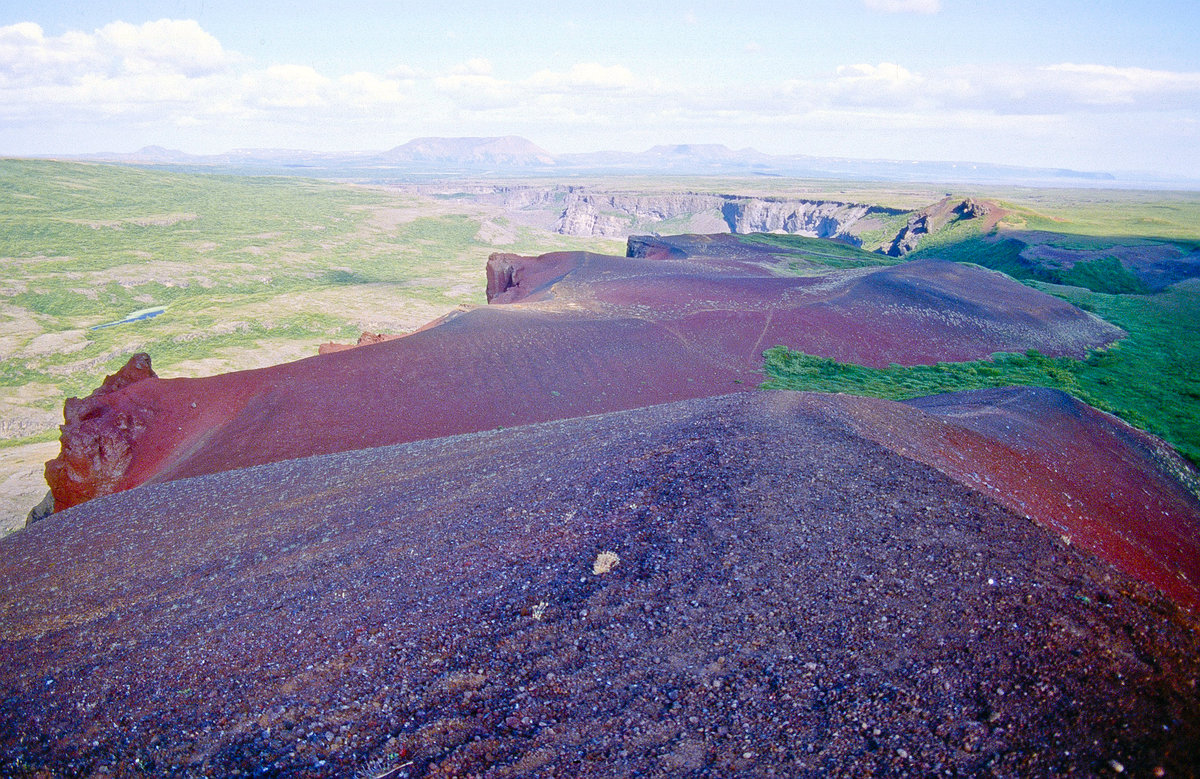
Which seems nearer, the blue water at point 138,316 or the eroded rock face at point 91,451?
the eroded rock face at point 91,451

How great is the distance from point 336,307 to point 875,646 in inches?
3185

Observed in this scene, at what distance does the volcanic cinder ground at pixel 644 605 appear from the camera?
6777mm

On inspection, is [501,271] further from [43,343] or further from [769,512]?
[43,343]

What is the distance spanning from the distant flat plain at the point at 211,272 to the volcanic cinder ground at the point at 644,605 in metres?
19.7

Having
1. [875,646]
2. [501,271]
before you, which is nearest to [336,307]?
[501,271]

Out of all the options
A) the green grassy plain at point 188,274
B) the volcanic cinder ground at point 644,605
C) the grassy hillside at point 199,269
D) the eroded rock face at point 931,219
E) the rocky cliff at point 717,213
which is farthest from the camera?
the rocky cliff at point 717,213

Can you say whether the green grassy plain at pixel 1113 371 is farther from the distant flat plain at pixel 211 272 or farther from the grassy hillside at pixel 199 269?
the grassy hillside at pixel 199 269

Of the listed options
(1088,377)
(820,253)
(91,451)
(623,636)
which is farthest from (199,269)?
(623,636)

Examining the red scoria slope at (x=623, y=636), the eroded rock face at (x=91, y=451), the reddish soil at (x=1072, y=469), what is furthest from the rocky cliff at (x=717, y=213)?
the red scoria slope at (x=623, y=636)

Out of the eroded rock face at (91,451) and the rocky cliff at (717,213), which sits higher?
the rocky cliff at (717,213)

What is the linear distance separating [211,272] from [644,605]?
105 meters

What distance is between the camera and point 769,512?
414 inches

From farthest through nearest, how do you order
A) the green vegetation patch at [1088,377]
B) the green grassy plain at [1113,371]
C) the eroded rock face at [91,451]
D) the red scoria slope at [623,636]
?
the green grassy plain at [1113,371]
the green vegetation patch at [1088,377]
the eroded rock face at [91,451]
the red scoria slope at [623,636]

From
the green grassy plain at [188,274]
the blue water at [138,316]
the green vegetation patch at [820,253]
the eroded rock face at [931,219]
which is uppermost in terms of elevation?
the eroded rock face at [931,219]
